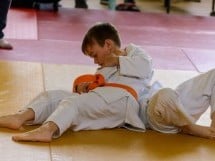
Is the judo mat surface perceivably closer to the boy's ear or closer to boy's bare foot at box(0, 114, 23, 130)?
boy's bare foot at box(0, 114, 23, 130)

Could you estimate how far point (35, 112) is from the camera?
9.46 ft

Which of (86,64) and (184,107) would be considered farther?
(86,64)

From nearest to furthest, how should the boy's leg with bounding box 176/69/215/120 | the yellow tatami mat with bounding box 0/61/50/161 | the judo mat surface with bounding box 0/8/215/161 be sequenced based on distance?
1. the yellow tatami mat with bounding box 0/61/50/161
2. the judo mat surface with bounding box 0/8/215/161
3. the boy's leg with bounding box 176/69/215/120

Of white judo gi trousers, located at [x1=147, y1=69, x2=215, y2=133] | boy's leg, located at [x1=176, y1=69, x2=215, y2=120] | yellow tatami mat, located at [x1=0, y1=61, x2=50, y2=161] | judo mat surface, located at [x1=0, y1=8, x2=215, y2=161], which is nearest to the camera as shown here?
yellow tatami mat, located at [x1=0, y1=61, x2=50, y2=161]

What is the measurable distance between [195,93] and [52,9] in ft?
12.3

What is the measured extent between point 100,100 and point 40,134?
39 cm

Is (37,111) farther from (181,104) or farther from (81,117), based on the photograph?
(181,104)

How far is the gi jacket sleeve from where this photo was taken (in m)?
2.96

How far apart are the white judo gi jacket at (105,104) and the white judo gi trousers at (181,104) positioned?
0.37 ft

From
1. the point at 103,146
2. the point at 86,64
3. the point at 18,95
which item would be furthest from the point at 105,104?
the point at 86,64

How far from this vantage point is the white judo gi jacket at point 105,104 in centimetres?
282

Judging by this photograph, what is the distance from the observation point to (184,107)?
2.95 m

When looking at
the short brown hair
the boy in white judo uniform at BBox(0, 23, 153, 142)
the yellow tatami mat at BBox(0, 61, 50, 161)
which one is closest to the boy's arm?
the boy in white judo uniform at BBox(0, 23, 153, 142)

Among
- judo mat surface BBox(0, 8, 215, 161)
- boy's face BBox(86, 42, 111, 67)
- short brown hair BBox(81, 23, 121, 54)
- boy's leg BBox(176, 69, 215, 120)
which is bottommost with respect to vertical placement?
judo mat surface BBox(0, 8, 215, 161)
